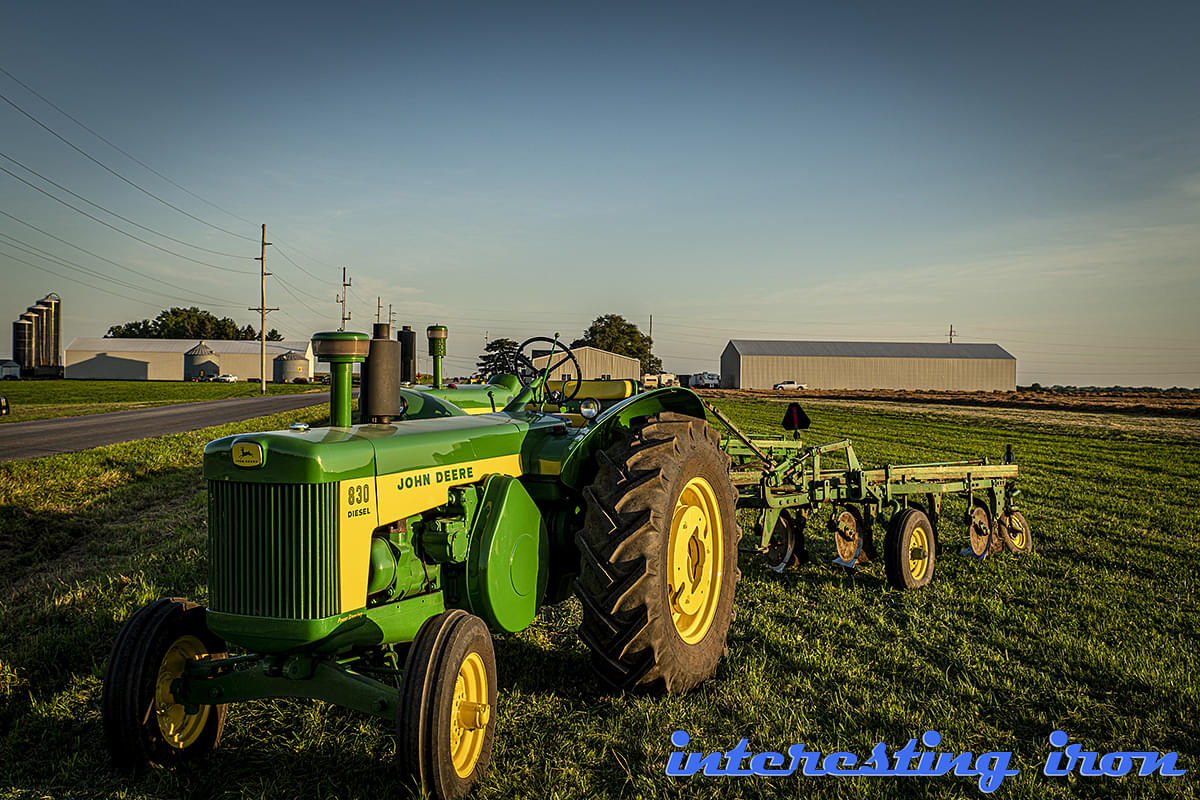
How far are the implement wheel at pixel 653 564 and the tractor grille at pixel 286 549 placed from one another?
1.17 meters

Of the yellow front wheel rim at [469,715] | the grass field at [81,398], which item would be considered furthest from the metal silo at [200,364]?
the yellow front wheel rim at [469,715]

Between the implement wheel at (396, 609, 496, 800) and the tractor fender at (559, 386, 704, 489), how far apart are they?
120cm

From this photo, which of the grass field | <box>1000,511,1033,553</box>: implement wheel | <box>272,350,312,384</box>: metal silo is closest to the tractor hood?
<box>1000,511,1033,553</box>: implement wheel

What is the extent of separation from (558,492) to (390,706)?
1567mm

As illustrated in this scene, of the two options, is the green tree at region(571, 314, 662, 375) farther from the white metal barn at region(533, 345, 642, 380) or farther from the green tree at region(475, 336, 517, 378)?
the green tree at region(475, 336, 517, 378)

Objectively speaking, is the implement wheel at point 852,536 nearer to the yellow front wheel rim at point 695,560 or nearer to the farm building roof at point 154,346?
the yellow front wheel rim at point 695,560

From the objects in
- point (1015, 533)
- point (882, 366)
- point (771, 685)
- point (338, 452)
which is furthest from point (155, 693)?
point (882, 366)

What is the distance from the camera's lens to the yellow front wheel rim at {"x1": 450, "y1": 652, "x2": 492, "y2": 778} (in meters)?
2.98

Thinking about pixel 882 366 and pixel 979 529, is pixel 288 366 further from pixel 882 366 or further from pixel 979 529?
pixel 979 529

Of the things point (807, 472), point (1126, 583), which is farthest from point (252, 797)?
point (1126, 583)

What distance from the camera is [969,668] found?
14.1 ft

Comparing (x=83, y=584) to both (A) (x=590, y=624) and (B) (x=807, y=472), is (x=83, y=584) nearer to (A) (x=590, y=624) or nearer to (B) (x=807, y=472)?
(A) (x=590, y=624)

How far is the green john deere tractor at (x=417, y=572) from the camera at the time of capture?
287cm

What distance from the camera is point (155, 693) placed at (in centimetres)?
312
